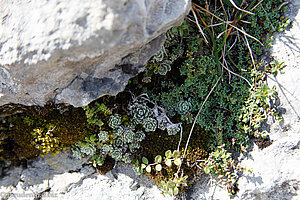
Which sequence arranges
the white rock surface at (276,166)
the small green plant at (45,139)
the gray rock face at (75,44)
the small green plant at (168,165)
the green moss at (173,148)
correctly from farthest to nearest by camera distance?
the small green plant at (45,139), the green moss at (173,148), the small green plant at (168,165), the white rock surface at (276,166), the gray rock face at (75,44)

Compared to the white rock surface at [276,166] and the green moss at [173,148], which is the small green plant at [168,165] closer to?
the green moss at [173,148]

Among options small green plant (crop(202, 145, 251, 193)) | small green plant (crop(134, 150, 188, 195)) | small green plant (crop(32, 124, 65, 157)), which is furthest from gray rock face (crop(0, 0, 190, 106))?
small green plant (crop(202, 145, 251, 193))

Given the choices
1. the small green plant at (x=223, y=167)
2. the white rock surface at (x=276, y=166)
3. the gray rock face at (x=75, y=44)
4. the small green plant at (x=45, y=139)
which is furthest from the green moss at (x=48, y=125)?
the small green plant at (x=223, y=167)

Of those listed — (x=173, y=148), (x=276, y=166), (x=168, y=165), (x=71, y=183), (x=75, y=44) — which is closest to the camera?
(x=75, y=44)

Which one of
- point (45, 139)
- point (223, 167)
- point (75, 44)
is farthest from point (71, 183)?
point (75, 44)

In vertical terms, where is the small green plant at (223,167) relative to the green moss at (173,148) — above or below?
below

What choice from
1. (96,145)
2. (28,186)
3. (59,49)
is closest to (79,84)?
(59,49)

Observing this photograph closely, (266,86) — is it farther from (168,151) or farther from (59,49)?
(59,49)

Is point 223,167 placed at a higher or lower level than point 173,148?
lower

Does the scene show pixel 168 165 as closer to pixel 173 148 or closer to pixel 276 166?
pixel 173 148
